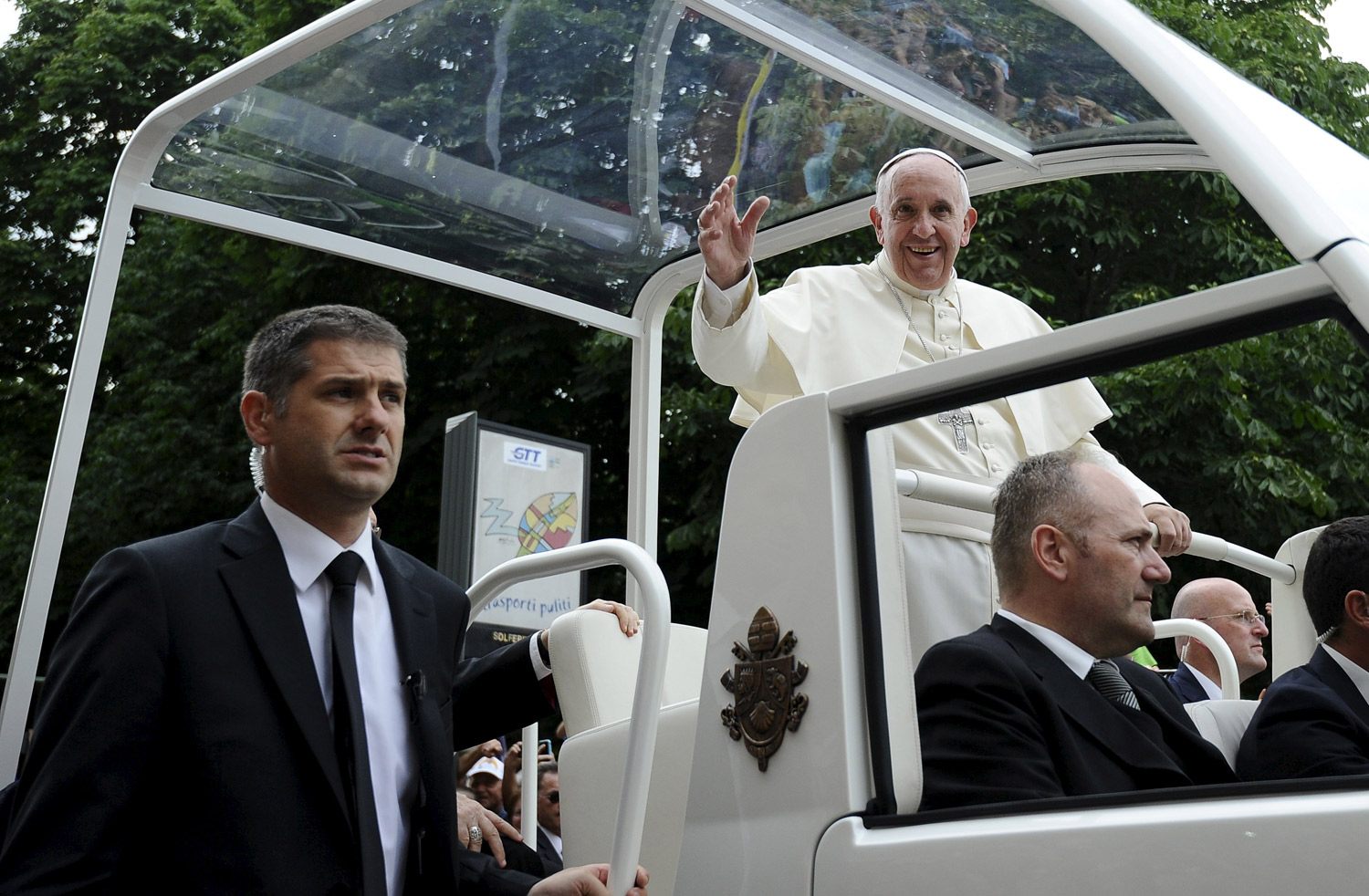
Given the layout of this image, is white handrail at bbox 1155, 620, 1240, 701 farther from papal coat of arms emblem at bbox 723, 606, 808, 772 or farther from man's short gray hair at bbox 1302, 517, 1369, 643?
papal coat of arms emblem at bbox 723, 606, 808, 772

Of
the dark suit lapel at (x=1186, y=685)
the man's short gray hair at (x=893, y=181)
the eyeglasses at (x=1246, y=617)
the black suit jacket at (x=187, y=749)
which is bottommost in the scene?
the black suit jacket at (x=187, y=749)

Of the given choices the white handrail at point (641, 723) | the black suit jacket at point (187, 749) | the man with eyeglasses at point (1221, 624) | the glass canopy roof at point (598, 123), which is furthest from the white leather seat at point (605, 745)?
the glass canopy roof at point (598, 123)

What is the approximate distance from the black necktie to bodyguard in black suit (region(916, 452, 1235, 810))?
2.88 feet

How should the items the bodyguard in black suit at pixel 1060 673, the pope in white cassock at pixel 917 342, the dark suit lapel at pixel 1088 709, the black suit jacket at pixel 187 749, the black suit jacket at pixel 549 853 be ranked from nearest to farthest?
the black suit jacket at pixel 187 749
the bodyguard in black suit at pixel 1060 673
the dark suit lapel at pixel 1088 709
the pope in white cassock at pixel 917 342
the black suit jacket at pixel 549 853

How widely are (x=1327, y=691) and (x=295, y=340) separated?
2.00 meters

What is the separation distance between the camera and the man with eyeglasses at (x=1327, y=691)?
2590 millimetres

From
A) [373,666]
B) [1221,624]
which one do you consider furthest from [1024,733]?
[1221,624]

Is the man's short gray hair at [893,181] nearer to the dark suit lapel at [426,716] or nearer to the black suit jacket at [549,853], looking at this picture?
the dark suit lapel at [426,716]

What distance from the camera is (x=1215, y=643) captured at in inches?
150

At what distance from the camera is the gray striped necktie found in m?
2.62

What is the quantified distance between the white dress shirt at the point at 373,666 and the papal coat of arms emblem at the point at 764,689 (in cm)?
59

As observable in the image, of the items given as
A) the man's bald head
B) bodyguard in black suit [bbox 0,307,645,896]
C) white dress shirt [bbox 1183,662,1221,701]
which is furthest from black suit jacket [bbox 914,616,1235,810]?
the man's bald head

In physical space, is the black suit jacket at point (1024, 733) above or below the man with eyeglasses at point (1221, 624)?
below

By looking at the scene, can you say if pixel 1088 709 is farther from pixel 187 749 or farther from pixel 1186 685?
pixel 187 749
